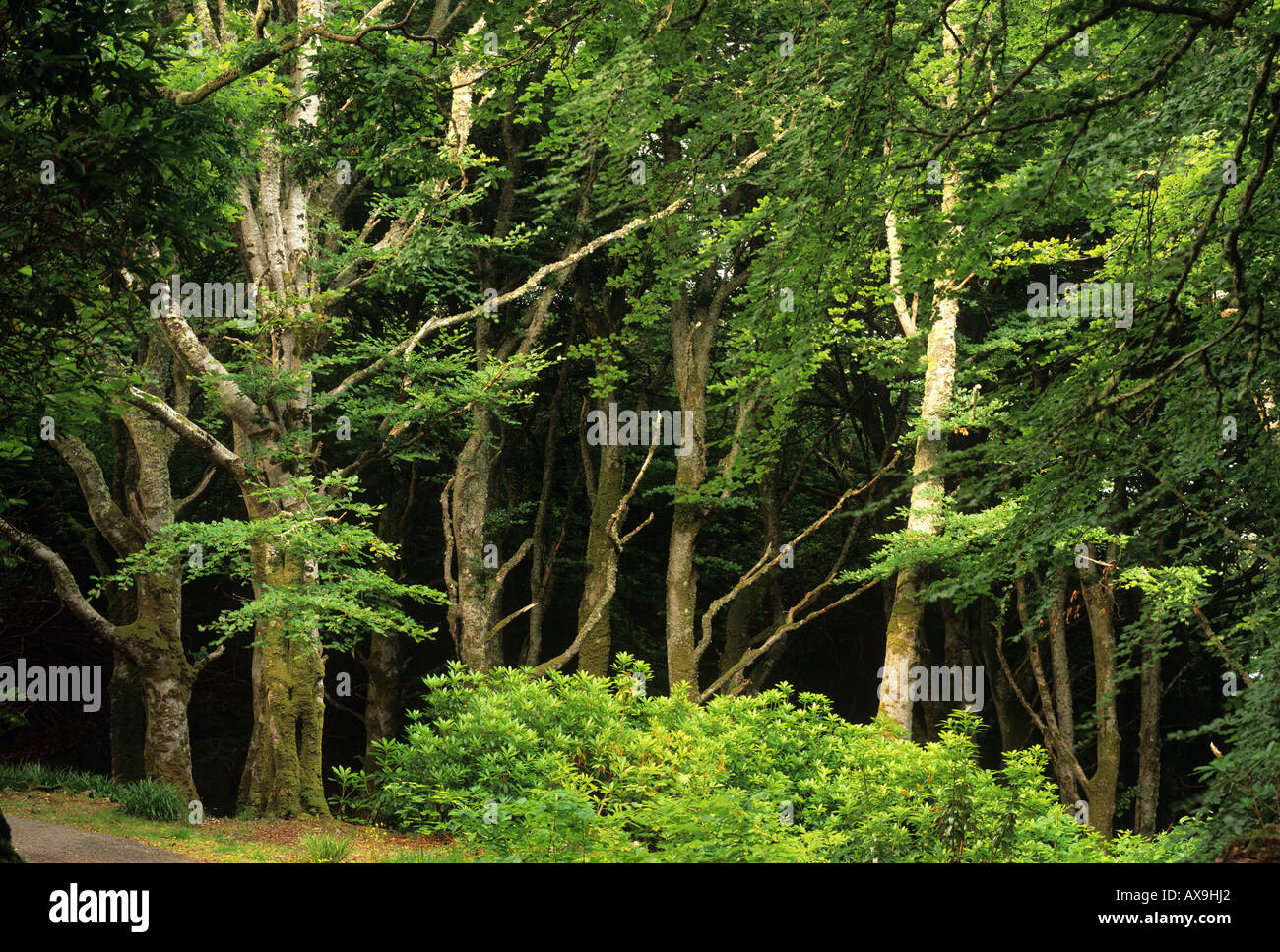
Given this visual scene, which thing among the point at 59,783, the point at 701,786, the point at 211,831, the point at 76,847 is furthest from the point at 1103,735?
the point at 59,783

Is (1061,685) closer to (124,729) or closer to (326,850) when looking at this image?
(326,850)

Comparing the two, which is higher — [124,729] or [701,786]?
[701,786]

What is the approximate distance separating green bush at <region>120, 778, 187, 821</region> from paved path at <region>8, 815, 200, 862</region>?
1594 mm

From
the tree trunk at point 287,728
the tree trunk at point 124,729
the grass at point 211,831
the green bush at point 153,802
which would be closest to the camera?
the grass at point 211,831

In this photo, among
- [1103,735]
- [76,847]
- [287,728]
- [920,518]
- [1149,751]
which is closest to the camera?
[76,847]

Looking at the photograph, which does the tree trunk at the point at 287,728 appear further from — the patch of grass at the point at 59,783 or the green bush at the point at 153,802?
the patch of grass at the point at 59,783

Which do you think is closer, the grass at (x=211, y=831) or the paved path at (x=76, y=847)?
the paved path at (x=76, y=847)

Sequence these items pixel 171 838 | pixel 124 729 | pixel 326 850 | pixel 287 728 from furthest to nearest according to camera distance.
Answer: pixel 124 729, pixel 287 728, pixel 171 838, pixel 326 850

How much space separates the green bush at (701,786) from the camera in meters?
6.09

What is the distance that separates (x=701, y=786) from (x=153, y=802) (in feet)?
23.1

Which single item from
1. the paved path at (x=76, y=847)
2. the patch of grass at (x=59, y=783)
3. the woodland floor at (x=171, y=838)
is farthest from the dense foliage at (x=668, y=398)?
the paved path at (x=76, y=847)

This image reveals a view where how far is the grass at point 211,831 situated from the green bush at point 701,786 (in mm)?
372

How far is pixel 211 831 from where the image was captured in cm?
1103

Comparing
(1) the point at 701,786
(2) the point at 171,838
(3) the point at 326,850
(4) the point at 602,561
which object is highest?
(4) the point at 602,561
